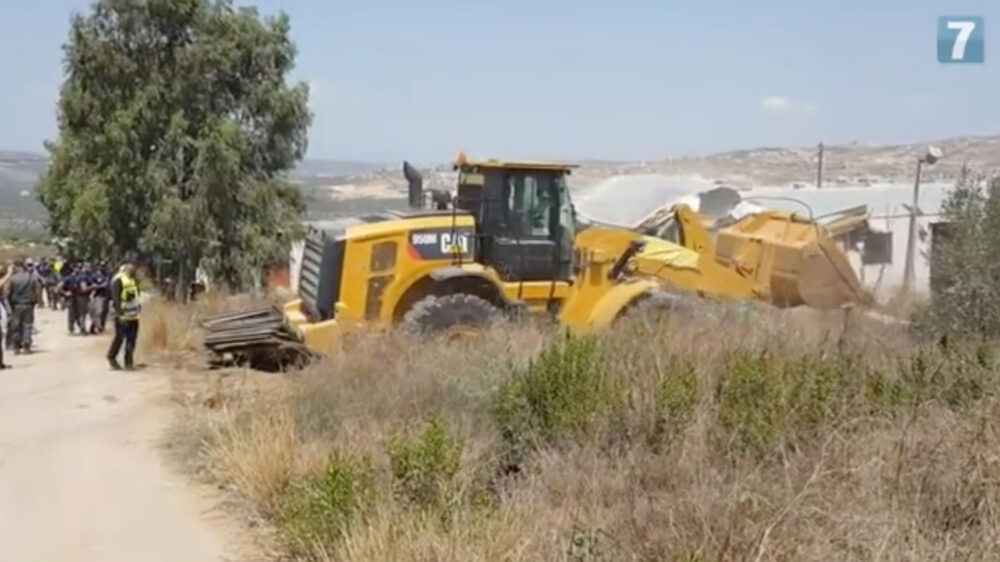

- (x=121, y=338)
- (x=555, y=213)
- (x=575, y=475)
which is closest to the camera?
(x=575, y=475)

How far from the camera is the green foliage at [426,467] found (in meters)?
6.96

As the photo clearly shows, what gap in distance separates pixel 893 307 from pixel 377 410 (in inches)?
332

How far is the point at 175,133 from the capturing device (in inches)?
1268

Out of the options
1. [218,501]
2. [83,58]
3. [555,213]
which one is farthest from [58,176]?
[218,501]

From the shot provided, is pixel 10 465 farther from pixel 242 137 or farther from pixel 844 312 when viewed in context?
pixel 242 137

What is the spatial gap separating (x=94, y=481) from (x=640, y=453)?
4761 millimetres

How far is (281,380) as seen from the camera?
13164 mm

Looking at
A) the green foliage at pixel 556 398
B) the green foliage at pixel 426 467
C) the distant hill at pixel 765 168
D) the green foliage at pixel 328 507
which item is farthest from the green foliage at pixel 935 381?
the distant hill at pixel 765 168

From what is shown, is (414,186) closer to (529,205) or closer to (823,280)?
(529,205)

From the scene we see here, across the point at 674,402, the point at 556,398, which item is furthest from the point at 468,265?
the point at 674,402

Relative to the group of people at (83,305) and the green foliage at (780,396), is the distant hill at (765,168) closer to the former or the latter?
the group of people at (83,305)

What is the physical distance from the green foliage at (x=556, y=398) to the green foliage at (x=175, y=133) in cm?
2424

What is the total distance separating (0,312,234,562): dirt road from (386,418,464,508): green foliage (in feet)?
4.36

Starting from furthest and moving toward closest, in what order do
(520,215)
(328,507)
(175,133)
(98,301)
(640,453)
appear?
(175,133) → (98,301) → (520,215) → (640,453) → (328,507)
